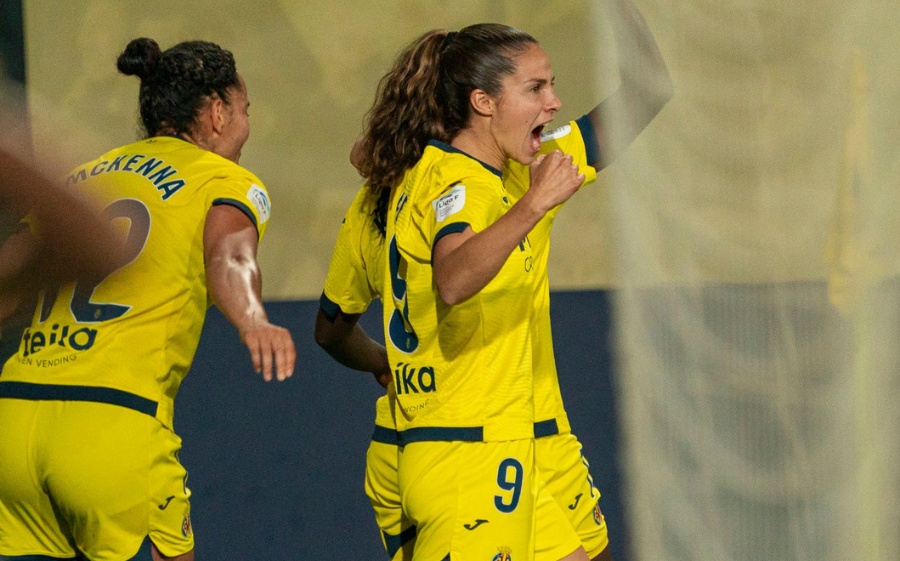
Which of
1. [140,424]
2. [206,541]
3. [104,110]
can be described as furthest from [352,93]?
[140,424]

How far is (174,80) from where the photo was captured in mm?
2395

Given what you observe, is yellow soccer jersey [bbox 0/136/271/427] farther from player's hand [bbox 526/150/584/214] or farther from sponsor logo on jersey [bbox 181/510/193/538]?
player's hand [bbox 526/150/584/214]

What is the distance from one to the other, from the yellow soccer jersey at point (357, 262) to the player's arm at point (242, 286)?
243 millimetres

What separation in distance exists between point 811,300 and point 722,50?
0.69m

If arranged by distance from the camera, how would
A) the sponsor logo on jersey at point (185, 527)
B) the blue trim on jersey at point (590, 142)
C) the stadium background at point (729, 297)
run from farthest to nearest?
the stadium background at point (729, 297)
the blue trim on jersey at point (590, 142)
the sponsor logo on jersey at point (185, 527)

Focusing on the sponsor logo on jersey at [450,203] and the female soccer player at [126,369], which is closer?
the sponsor logo on jersey at [450,203]

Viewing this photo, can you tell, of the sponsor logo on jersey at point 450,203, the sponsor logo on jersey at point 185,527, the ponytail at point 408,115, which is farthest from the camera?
the sponsor logo on jersey at point 185,527

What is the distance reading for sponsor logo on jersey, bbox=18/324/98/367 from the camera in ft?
7.11

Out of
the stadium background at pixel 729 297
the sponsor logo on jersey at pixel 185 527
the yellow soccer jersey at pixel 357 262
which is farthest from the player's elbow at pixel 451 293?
the stadium background at pixel 729 297

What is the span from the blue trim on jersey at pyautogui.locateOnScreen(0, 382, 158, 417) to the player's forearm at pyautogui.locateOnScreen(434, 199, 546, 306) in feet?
2.43

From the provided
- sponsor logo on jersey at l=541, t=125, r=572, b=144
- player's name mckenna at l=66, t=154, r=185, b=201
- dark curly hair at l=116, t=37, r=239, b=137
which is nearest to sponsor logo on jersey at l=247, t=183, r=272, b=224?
player's name mckenna at l=66, t=154, r=185, b=201

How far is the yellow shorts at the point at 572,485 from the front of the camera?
213 cm

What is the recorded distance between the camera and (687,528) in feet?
9.75

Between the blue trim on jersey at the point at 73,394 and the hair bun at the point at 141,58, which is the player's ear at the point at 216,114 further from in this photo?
the blue trim on jersey at the point at 73,394
